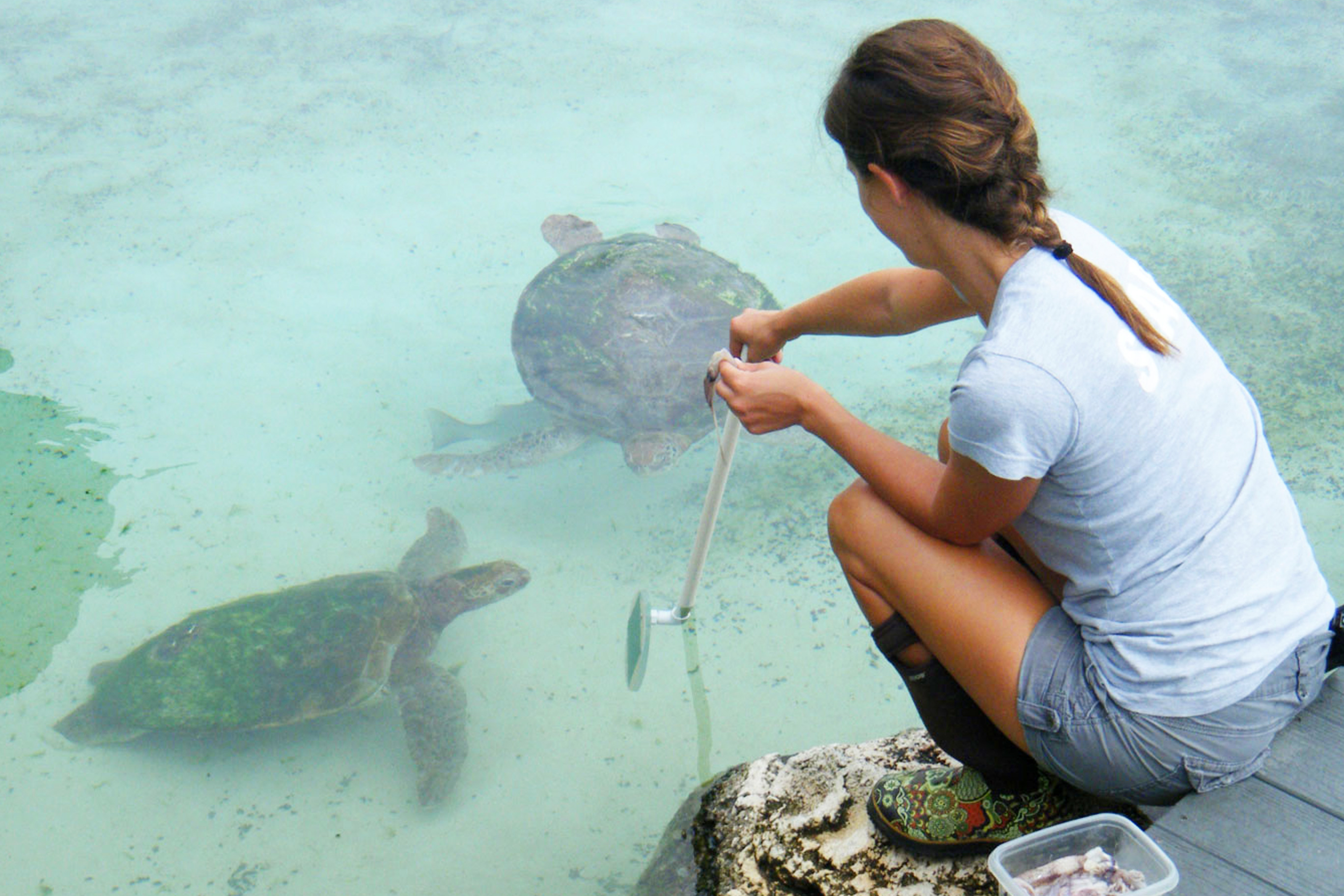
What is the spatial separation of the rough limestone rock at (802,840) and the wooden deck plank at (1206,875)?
38cm

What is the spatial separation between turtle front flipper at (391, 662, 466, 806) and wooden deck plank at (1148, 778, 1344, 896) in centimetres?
200

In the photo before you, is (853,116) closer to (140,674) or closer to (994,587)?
(994,587)

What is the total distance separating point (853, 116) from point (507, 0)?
6.71 m

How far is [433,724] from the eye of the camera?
2.83 metres

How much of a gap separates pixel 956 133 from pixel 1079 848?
1.02 metres

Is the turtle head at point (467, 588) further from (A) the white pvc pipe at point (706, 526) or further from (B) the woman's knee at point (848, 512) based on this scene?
(B) the woman's knee at point (848, 512)

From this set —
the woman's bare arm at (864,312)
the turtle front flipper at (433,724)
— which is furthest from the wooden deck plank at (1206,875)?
the turtle front flipper at (433,724)

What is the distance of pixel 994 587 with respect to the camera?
1347mm

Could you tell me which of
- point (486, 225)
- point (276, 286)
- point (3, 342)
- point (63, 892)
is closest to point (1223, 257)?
point (486, 225)

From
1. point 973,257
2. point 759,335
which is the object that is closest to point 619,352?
point 759,335

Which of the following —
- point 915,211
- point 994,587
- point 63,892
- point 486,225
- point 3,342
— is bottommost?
point 63,892

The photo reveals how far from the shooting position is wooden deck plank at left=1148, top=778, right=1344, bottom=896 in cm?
121

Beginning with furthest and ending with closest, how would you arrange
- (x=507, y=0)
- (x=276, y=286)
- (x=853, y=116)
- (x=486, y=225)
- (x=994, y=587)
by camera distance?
(x=507, y=0) < (x=486, y=225) < (x=276, y=286) < (x=994, y=587) < (x=853, y=116)

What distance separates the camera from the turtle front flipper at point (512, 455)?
3.72 metres
